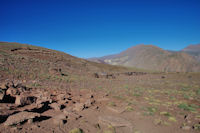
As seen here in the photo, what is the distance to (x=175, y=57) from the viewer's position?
14100cm

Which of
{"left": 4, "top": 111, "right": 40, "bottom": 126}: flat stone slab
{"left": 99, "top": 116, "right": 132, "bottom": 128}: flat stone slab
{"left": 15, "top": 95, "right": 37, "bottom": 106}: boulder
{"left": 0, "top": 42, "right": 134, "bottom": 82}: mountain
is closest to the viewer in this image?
{"left": 4, "top": 111, "right": 40, "bottom": 126}: flat stone slab

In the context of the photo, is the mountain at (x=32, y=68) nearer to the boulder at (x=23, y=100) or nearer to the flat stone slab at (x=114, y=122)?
the boulder at (x=23, y=100)

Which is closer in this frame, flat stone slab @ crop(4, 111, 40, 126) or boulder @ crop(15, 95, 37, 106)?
flat stone slab @ crop(4, 111, 40, 126)

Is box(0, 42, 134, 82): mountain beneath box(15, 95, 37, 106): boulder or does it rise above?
above

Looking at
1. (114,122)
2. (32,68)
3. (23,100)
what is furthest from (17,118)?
(32,68)

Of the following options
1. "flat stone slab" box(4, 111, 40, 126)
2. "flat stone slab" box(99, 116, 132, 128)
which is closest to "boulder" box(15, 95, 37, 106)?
"flat stone slab" box(4, 111, 40, 126)

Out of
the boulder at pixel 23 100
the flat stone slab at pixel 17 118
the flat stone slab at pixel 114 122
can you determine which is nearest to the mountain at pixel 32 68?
the boulder at pixel 23 100

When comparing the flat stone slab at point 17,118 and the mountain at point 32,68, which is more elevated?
the mountain at point 32,68

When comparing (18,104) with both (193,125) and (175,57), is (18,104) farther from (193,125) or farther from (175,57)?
(175,57)

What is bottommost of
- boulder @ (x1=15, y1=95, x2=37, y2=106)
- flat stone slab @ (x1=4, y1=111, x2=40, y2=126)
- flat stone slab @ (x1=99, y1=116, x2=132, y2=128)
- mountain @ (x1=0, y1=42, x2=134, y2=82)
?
flat stone slab @ (x1=99, y1=116, x2=132, y2=128)

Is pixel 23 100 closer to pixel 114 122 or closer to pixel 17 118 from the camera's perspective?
pixel 17 118

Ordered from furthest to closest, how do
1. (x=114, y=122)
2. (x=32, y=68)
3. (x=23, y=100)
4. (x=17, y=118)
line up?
(x=32, y=68), (x=23, y=100), (x=114, y=122), (x=17, y=118)

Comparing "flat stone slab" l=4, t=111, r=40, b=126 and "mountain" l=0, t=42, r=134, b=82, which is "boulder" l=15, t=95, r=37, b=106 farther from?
"mountain" l=0, t=42, r=134, b=82

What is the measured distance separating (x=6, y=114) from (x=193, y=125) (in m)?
8.69
